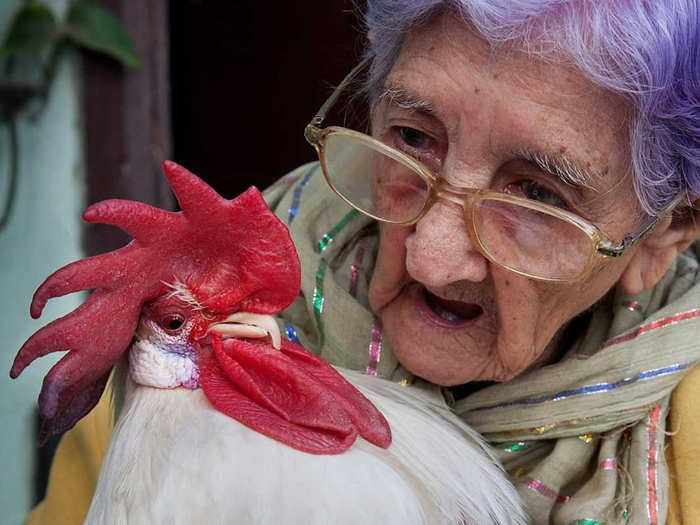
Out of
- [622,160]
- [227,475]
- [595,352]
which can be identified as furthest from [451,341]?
[227,475]

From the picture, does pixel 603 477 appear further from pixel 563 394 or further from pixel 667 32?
pixel 667 32

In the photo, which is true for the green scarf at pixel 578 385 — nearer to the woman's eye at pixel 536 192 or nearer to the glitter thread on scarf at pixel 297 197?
the glitter thread on scarf at pixel 297 197

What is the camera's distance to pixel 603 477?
148cm

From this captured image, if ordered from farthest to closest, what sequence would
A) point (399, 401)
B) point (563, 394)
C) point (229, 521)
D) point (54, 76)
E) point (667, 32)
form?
point (54, 76), point (563, 394), point (399, 401), point (667, 32), point (229, 521)

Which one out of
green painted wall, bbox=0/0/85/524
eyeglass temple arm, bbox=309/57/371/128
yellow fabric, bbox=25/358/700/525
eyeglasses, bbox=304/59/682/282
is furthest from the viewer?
green painted wall, bbox=0/0/85/524

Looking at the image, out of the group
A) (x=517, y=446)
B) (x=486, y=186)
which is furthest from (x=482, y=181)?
(x=517, y=446)

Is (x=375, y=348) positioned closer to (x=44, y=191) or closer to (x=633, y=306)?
(x=633, y=306)

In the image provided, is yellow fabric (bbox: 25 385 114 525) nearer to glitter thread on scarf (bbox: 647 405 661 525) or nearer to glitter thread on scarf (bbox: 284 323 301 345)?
glitter thread on scarf (bbox: 284 323 301 345)

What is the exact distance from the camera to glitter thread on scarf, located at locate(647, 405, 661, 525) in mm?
1438

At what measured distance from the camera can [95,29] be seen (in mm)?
2887

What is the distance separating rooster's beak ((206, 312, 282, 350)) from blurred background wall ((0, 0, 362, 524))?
71 cm

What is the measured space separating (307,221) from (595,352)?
25.5 inches

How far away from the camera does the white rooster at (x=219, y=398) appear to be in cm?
111

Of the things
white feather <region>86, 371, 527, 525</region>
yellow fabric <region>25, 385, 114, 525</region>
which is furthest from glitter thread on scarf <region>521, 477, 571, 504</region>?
yellow fabric <region>25, 385, 114, 525</region>
